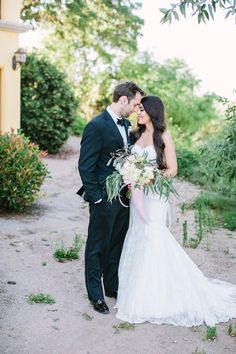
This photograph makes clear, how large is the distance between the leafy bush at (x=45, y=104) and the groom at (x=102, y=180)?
9.65 m

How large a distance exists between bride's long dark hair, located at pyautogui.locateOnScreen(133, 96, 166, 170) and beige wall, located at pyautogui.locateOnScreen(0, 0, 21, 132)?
6.84 meters

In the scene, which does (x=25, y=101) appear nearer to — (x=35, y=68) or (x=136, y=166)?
(x=35, y=68)

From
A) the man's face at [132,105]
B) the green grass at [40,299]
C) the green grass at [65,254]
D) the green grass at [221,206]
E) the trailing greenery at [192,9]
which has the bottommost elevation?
the green grass at [40,299]

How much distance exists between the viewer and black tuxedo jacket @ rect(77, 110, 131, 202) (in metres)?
4.84

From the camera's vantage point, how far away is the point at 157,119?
5090 mm

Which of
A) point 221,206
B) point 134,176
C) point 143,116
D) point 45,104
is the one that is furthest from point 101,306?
point 45,104

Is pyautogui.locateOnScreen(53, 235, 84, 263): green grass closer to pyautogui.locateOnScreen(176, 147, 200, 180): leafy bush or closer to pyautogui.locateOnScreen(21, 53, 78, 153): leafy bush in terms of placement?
pyautogui.locateOnScreen(176, 147, 200, 180): leafy bush

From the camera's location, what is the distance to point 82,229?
8359 mm

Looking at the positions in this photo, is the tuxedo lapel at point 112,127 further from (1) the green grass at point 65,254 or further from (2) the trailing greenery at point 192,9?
(1) the green grass at point 65,254

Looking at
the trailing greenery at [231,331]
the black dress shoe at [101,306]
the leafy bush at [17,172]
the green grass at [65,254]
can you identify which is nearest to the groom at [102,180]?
the black dress shoe at [101,306]

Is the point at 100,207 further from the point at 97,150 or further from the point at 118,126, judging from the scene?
the point at 118,126

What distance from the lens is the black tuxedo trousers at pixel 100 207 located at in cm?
486

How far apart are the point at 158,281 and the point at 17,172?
153 inches

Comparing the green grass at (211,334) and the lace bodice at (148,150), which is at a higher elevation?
the lace bodice at (148,150)
